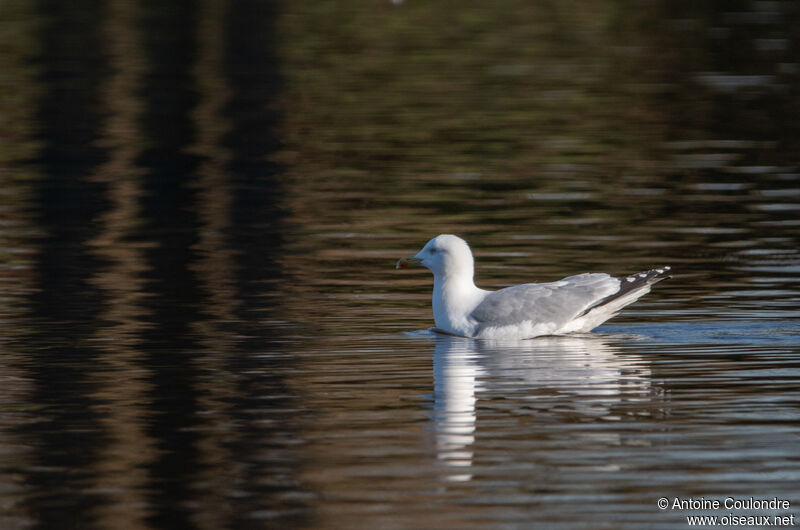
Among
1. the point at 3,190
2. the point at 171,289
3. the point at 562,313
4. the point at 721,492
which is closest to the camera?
the point at 721,492

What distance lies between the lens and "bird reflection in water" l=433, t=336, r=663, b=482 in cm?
1167

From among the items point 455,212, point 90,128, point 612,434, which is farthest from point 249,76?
point 612,434

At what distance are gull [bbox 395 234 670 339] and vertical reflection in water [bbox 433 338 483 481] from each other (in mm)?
292

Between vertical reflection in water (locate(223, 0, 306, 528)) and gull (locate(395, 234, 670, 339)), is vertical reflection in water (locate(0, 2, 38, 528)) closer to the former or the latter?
vertical reflection in water (locate(223, 0, 306, 528))

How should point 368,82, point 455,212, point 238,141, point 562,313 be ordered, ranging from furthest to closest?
point 368,82, point 238,141, point 455,212, point 562,313

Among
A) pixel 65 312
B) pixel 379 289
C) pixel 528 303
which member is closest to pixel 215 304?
pixel 65 312

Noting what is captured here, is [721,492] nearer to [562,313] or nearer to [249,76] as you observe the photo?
[562,313]

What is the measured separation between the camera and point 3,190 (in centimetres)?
2506

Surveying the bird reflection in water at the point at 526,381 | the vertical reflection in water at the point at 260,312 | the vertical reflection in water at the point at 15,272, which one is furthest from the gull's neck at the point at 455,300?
the vertical reflection in water at the point at 15,272

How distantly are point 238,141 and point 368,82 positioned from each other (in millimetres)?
9717

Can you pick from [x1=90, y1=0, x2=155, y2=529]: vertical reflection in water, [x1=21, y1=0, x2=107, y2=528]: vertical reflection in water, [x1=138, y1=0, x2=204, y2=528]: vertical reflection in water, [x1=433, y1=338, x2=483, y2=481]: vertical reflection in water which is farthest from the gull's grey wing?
[x1=21, y1=0, x2=107, y2=528]: vertical reflection in water

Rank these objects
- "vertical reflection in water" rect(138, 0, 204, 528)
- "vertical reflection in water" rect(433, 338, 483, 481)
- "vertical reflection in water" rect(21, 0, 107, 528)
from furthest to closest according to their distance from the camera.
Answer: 1. "vertical reflection in water" rect(433, 338, 483, 481)
2. "vertical reflection in water" rect(138, 0, 204, 528)
3. "vertical reflection in water" rect(21, 0, 107, 528)

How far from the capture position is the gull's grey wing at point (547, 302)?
15078 millimetres

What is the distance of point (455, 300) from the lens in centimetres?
1545
